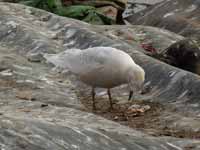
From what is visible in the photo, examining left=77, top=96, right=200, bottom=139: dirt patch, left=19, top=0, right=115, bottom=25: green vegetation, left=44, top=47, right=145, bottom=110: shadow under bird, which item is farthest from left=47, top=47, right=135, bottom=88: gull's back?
left=19, top=0, right=115, bottom=25: green vegetation

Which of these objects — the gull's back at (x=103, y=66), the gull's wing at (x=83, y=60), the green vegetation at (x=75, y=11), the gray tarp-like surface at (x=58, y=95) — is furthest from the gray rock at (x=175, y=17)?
the gull's back at (x=103, y=66)

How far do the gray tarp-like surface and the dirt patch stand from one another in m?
0.08

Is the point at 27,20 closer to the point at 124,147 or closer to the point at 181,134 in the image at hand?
the point at 181,134

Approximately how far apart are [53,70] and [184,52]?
1.70 meters

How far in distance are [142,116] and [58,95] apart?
2.98 ft

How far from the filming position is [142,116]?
661 cm

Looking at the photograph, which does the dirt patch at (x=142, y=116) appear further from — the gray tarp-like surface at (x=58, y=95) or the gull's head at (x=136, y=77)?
the gull's head at (x=136, y=77)

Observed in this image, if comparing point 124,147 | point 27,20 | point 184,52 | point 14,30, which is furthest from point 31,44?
point 124,147

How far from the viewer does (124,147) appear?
450cm

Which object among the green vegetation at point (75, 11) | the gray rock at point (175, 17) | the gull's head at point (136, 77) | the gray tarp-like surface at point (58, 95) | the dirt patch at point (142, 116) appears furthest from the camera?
the green vegetation at point (75, 11)

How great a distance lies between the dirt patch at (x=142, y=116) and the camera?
5.85m

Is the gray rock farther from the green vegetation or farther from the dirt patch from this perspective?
the dirt patch

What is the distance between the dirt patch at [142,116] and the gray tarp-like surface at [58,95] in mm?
77

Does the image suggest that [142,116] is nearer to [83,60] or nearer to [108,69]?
[108,69]
